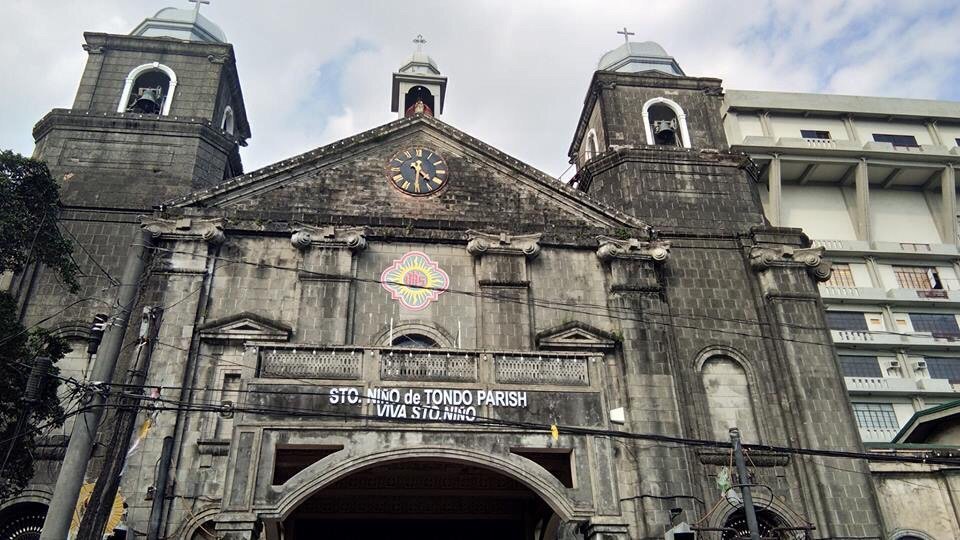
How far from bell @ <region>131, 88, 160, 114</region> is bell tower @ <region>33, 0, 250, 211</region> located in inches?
1.1

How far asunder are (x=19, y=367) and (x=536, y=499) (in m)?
11.1

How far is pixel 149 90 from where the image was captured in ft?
73.4

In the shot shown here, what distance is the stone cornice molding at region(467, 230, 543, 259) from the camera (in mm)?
18422

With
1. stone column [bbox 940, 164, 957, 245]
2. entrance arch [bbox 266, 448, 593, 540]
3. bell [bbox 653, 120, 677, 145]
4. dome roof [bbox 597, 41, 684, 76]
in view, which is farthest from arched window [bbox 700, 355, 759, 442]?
stone column [bbox 940, 164, 957, 245]

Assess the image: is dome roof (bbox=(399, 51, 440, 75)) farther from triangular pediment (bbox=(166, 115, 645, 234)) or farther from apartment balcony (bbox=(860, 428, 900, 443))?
apartment balcony (bbox=(860, 428, 900, 443))

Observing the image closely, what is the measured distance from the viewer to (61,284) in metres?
18.2

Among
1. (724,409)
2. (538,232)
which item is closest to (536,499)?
(724,409)

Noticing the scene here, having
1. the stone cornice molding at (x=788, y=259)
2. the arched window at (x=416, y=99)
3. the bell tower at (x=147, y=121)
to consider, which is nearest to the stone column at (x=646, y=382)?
the stone cornice molding at (x=788, y=259)

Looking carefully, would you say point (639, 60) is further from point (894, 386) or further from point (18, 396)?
point (18, 396)

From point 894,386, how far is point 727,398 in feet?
51.6

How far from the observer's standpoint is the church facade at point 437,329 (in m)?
13.2

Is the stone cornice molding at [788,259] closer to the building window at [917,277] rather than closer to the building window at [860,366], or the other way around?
A: the building window at [860,366]

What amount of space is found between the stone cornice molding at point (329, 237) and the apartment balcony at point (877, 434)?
2257cm

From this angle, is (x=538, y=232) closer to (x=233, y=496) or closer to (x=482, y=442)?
(x=482, y=442)
